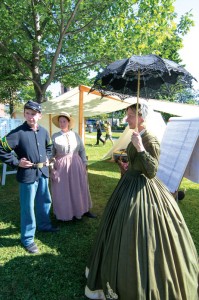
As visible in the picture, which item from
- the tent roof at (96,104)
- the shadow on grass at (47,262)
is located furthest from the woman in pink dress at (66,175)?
the tent roof at (96,104)

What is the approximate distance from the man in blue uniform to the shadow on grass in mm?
211

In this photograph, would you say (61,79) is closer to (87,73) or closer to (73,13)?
(87,73)

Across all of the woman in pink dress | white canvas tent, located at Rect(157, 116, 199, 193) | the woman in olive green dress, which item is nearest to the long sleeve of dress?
the woman in olive green dress

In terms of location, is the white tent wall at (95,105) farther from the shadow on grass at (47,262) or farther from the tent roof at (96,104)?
the shadow on grass at (47,262)

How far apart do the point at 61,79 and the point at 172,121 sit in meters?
6.59

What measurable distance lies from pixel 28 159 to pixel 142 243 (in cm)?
176

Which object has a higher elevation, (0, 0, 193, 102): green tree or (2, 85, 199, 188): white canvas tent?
(0, 0, 193, 102): green tree

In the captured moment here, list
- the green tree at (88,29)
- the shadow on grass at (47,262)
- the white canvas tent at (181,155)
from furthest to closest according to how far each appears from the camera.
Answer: the green tree at (88,29)
the white canvas tent at (181,155)
the shadow on grass at (47,262)

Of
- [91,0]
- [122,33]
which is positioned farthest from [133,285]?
[91,0]

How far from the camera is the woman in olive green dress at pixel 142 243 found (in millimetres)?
1926

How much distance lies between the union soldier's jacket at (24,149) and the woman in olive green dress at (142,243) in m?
1.23

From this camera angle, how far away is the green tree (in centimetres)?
668

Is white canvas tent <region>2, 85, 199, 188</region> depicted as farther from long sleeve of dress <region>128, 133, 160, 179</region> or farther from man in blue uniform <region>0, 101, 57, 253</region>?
long sleeve of dress <region>128, 133, 160, 179</region>

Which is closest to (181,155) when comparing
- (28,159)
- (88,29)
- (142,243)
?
(142,243)
